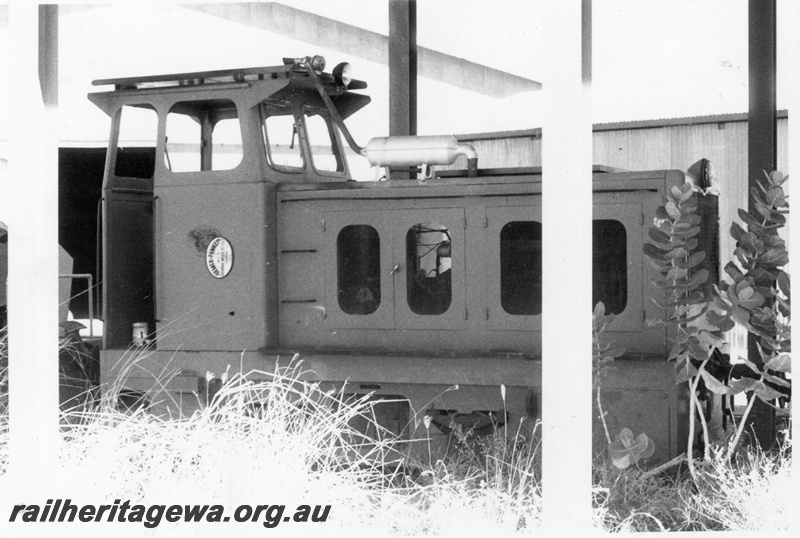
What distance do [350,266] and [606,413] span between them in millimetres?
1880

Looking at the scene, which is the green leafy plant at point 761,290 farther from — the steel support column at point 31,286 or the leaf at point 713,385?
the steel support column at point 31,286

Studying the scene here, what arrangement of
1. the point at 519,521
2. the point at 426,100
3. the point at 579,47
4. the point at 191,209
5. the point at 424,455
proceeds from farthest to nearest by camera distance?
the point at 426,100 < the point at 191,209 < the point at 424,455 < the point at 519,521 < the point at 579,47

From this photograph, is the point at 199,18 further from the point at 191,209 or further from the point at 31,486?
the point at 31,486

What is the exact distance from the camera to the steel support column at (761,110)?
22.3 feet

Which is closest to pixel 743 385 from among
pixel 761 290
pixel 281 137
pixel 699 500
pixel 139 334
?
pixel 761 290

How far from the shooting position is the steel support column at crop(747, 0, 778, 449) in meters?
6.79

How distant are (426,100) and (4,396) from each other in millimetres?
8880

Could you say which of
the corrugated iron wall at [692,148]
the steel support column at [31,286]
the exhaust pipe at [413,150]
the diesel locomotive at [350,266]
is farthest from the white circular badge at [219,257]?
the corrugated iron wall at [692,148]

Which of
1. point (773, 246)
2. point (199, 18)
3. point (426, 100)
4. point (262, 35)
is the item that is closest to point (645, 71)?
point (426, 100)

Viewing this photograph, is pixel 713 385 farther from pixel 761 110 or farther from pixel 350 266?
pixel 761 110

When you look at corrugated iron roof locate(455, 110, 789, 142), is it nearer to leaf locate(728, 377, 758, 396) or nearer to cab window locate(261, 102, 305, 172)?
cab window locate(261, 102, 305, 172)

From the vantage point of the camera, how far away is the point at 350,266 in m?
6.46

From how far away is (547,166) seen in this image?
3.91m

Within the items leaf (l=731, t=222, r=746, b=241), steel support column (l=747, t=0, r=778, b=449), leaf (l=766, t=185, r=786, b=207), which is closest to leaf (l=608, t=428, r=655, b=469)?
leaf (l=731, t=222, r=746, b=241)
